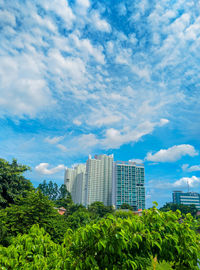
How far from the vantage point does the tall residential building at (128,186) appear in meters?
66.3

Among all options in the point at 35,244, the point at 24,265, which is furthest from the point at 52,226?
the point at 24,265

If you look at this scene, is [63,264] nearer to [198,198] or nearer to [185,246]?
[185,246]

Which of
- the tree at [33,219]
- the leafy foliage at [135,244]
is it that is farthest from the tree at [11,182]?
the leafy foliage at [135,244]

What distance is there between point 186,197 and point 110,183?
38.6m

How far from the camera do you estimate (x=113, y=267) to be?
2.30 m

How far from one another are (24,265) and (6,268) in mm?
264

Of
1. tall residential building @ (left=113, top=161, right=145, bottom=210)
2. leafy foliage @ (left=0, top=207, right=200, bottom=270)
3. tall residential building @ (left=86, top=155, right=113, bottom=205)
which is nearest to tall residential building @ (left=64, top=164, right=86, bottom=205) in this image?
Result: tall residential building @ (left=86, top=155, right=113, bottom=205)

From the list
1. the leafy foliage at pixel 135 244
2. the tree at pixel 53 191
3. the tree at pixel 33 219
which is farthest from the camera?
the tree at pixel 53 191

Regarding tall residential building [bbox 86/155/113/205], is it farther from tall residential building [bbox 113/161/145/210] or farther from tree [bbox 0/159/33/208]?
tree [bbox 0/159/33/208]

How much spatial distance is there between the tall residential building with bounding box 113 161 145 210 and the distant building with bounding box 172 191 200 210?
27.6 metres

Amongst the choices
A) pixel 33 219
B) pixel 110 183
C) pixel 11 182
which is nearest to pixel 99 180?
pixel 110 183

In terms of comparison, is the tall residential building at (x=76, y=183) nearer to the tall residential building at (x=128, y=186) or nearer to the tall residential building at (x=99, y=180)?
the tall residential building at (x=99, y=180)

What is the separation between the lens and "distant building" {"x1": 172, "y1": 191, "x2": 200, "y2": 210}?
89.1m

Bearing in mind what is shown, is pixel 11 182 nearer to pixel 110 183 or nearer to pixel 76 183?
pixel 110 183
